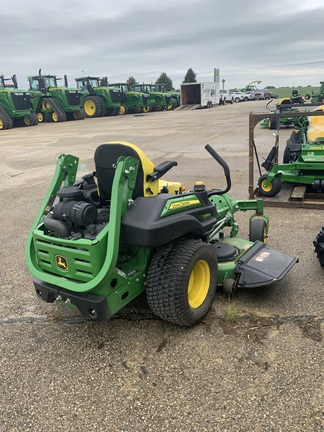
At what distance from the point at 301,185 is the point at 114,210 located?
14.7 feet

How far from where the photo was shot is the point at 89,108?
24.9m

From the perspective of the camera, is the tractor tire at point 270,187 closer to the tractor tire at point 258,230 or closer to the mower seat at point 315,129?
the mower seat at point 315,129

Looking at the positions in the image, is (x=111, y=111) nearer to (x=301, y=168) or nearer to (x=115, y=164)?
(x=301, y=168)

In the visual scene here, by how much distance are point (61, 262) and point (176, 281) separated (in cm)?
79

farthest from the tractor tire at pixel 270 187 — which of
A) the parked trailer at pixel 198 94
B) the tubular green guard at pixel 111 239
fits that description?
the parked trailer at pixel 198 94

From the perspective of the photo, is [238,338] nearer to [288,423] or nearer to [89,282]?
[288,423]

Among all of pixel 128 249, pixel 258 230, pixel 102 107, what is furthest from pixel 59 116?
pixel 128 249

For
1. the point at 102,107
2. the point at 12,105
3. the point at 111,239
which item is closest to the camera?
the point at 111,239

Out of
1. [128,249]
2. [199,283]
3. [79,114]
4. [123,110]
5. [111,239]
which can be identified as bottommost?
[123,110]

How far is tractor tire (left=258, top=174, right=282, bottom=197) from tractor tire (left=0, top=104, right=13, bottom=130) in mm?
16300

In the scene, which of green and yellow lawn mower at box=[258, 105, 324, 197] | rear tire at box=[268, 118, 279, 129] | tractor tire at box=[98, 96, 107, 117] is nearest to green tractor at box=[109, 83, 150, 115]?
tractor tire at box=[98, 96, 107, 117]

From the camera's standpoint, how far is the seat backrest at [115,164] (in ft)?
9.14

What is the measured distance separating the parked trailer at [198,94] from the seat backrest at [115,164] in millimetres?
30732

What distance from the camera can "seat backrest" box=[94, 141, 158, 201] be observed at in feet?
9.14
